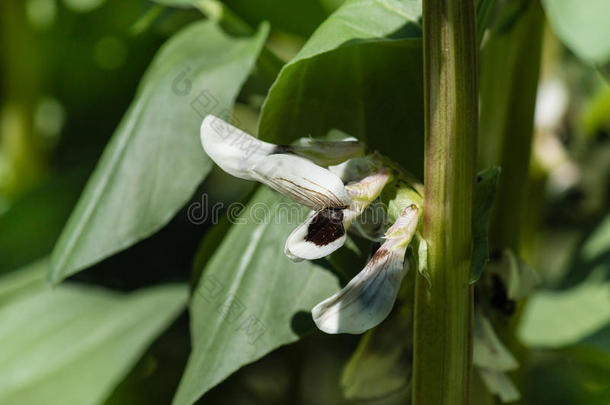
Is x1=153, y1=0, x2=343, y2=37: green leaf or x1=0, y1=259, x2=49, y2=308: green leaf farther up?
x1=153, y1=0, x2=343, y2=37: green leaf

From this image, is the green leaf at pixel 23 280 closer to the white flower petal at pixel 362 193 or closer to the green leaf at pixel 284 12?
the green leaf at pixel 284 12

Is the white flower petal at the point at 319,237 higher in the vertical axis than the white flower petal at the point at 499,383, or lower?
higher

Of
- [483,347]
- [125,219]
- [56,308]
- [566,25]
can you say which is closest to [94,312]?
[56,308]

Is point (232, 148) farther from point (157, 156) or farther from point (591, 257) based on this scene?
point (591, 257)

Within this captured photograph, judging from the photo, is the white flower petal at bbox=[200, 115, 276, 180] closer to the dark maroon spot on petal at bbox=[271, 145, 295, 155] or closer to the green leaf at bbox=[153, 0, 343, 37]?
the dark maroon spot on petal at bbox=[271, 145, 295, 155]

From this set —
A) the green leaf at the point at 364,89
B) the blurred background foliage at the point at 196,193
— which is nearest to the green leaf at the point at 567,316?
the blurred background foliage at the point at 196,193

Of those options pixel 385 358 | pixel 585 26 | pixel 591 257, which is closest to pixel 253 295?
pixel 385 358

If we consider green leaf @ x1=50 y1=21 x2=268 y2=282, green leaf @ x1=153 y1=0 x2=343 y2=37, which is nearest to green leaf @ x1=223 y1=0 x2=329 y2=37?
green leaf @ x1=153 y1=0 x2=343 y2=37
